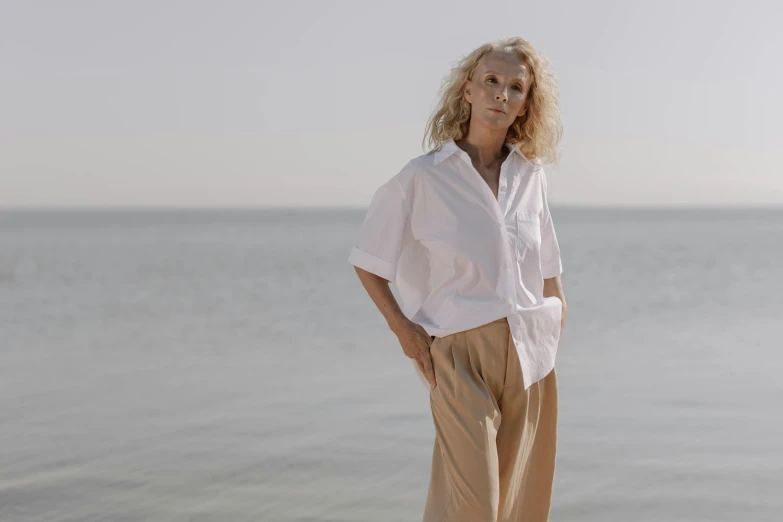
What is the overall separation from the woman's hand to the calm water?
156 centimetres

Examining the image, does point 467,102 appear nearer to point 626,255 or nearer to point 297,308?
point 297,308

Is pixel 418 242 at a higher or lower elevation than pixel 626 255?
higher

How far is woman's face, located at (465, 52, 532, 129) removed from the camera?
8.87ft

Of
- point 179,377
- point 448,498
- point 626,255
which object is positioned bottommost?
point 626,255

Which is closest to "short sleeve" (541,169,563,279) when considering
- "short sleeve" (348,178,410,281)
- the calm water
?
A: "short sleeve" (348,178,410,281)

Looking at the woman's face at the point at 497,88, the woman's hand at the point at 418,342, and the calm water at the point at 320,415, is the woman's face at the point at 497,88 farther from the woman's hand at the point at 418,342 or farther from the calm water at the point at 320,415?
the calm water at the point at 320,415

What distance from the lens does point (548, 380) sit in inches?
110

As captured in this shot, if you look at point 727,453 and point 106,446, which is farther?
point 106,446

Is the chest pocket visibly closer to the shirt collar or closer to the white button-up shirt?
the white button-up shirt

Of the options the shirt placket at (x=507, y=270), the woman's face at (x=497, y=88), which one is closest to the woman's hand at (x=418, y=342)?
the shirt placket at (x=507, y=270)

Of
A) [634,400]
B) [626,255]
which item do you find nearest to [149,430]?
[634,400]

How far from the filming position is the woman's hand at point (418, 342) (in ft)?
8.57

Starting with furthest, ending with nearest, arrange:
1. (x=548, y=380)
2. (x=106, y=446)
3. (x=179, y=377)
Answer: (x=179, y=377) → (x=106, y=446) → (x=548, y=380)

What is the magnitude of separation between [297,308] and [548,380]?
8821 mm
